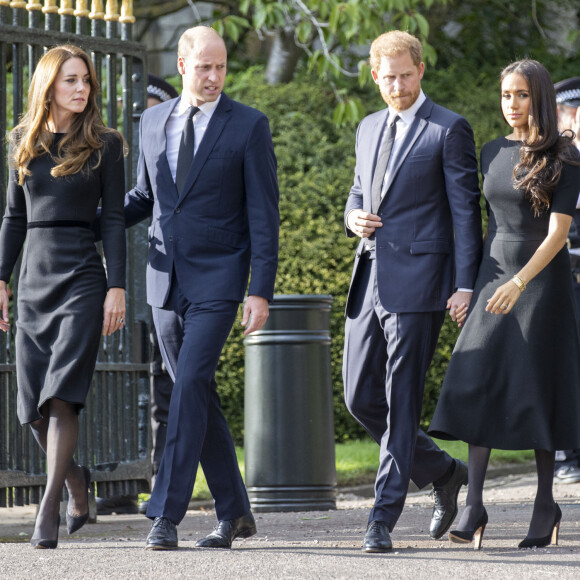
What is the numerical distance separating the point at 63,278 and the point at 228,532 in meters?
1.30

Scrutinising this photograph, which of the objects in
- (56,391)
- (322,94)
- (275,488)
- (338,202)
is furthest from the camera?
(322,94)

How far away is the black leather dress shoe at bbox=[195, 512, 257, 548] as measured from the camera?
16.6 ft

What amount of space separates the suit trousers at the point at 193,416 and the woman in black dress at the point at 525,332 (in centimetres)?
93

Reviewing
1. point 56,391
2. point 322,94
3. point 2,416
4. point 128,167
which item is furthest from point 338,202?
point 56,391

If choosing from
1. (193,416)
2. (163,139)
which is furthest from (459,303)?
(163,139)

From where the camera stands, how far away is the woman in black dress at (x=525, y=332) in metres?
5.04

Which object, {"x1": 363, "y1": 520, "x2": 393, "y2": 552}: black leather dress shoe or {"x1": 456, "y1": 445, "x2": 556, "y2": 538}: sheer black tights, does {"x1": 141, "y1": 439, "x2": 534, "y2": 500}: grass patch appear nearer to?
{"x1": 363, "y1": 520, "x2": 393, "y2": 552}: black leather dress shoe

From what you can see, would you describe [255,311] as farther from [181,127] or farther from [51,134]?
[51,134]

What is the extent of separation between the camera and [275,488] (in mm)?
7445

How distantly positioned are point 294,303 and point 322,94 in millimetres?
4392

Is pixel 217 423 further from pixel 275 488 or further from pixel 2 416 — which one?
pixel 275 488

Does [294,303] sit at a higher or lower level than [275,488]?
higher

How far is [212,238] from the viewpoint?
5.14 metres

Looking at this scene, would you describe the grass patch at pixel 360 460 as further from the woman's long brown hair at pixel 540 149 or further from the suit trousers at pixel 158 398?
the woman's long brown hair at pixel 540 149
